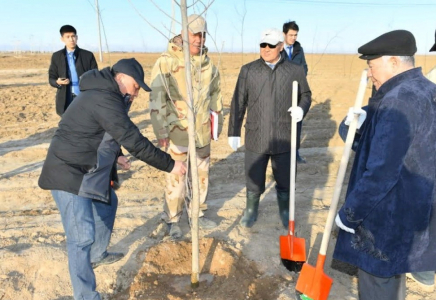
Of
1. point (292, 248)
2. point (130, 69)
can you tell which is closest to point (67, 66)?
point (130, 69)

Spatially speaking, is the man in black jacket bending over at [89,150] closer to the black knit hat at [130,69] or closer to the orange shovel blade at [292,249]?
the black knit hat at [130,69]

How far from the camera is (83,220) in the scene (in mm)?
2549

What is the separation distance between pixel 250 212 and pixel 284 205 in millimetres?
372

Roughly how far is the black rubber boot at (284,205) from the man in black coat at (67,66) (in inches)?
114

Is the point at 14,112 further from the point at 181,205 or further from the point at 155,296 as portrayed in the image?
the point at 155,296

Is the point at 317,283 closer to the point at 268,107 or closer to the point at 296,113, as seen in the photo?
the point at 296,113

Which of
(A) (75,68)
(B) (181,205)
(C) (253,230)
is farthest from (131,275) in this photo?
(A) (75,68)

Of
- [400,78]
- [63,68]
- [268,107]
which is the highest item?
A: [400,78]

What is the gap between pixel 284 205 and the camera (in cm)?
390

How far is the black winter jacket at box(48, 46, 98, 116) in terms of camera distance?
15.7 feet

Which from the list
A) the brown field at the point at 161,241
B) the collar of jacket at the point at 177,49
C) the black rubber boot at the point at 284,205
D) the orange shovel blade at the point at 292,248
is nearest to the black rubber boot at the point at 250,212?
the brown field at the point at 161,241

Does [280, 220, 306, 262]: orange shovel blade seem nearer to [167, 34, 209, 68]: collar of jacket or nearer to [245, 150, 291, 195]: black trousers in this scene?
[245, 150, 291, 195]: black trousers

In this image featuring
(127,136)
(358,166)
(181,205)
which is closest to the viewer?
(358,166)

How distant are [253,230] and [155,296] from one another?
1.36m
